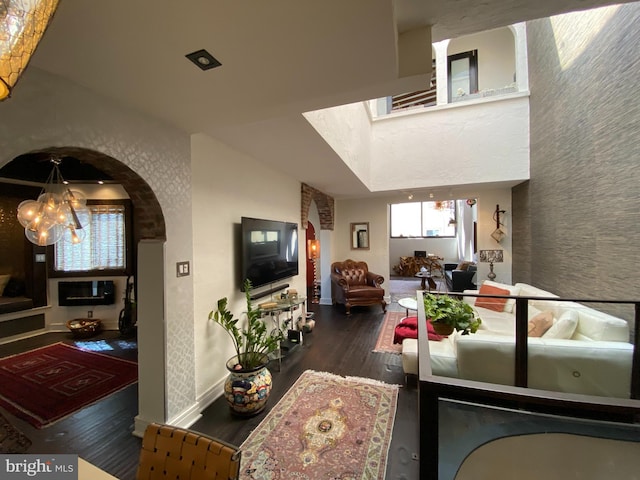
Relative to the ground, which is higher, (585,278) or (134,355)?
(585,278)

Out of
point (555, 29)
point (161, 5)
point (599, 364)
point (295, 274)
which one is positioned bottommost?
point (599, 364)

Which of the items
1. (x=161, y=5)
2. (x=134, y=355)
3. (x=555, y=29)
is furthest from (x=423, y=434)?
(x=555, y=29)

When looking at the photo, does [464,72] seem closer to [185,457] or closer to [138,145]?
[138,145]

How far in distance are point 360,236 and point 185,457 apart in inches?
227

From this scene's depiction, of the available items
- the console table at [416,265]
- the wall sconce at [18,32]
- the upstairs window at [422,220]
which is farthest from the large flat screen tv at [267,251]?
the upstairs window at [422,220]

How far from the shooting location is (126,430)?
82.2 inches

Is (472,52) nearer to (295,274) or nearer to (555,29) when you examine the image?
(555,29)

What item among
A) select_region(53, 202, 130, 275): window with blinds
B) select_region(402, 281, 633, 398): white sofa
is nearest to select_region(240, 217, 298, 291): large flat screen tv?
select_region(402, 281, 633, 398): white sofa

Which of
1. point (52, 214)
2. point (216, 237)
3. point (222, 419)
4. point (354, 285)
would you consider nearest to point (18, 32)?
point (216, 237)

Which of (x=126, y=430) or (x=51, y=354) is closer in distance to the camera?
(x=126, y=430)

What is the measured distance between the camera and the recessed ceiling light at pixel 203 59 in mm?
1170

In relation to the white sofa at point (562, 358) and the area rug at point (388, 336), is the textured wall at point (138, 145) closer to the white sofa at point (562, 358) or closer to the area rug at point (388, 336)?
the white sofa at point (562, 358)

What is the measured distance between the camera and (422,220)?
36.0ft

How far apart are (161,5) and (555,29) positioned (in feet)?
16.1
